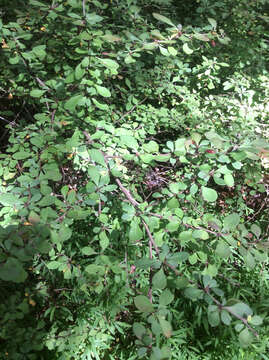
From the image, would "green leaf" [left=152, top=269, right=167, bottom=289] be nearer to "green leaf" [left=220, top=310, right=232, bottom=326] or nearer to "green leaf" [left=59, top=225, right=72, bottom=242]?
"green leaf" [left=220, top=310, right=232, bottom=326]

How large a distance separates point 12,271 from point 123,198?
822 millimetres

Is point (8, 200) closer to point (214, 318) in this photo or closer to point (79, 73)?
point (79, 73)

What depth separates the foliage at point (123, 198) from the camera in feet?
3.51

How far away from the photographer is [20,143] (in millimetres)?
1940

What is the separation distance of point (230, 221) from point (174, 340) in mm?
1325

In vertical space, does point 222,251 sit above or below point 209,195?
below

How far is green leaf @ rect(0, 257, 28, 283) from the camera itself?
806mm

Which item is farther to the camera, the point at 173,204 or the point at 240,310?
the point at 173,204

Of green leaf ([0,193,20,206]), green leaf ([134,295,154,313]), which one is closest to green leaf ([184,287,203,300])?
green leaf ([134,295,154,313])

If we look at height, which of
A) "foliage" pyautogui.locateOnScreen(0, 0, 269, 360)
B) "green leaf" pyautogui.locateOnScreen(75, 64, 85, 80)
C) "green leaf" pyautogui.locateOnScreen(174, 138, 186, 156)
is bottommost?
"foliage" pyautogui.locateOnScreen(0, 0, 269, 360)

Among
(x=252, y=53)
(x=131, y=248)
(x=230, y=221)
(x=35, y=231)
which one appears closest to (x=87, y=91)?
(x=35, y=231)

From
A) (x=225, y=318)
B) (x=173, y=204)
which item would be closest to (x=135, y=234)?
(x=173, y=204)

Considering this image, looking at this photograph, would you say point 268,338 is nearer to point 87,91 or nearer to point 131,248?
point 131,248

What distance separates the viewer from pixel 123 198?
5.17ft
